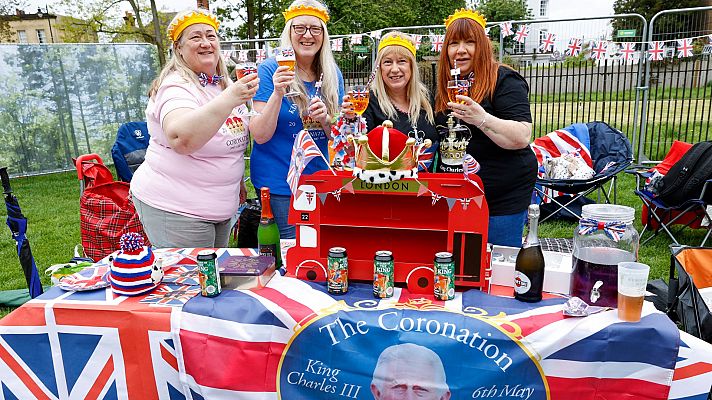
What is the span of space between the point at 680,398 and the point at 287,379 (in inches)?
48.2

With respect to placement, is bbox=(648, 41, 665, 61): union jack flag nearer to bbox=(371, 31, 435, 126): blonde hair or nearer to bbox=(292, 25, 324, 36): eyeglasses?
bbox=(371, 31, 435, 126): blonde hair

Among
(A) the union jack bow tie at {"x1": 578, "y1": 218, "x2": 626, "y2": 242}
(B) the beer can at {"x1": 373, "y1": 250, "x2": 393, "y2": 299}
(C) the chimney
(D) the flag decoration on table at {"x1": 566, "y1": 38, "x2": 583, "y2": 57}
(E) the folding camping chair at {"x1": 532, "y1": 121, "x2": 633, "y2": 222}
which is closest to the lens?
(A) the union jack bow tie at {"x1": 578, "y1": 218, "x2": 626, "y2": 242}

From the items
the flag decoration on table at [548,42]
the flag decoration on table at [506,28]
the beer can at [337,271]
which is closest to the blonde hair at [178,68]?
the beer can at [337,271]

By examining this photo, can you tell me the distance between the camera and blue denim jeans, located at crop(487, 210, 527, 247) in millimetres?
2219

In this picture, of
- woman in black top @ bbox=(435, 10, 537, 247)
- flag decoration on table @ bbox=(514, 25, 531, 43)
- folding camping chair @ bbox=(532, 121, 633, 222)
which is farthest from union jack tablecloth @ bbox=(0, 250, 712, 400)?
flag decoration on table @ bbox=(514, 25, 531, 43)

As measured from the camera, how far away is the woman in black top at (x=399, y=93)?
2217 mm

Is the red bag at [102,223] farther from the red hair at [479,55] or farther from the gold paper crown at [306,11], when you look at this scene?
the red hair at [479,55]

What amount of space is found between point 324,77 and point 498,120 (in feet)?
2.92

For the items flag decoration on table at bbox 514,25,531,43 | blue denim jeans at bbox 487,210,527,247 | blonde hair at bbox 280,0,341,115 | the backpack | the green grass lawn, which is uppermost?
flag decoration on table at bbox 514,25,531,43

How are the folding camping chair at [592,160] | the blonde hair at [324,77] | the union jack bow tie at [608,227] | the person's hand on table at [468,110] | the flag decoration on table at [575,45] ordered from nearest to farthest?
the union jack bow tie at [608,227] < the person's hand on table at [468,110] < the blonde hair at [324,77] < the folding camping chair at [592,160] < the flag decoration on table at [575,45]

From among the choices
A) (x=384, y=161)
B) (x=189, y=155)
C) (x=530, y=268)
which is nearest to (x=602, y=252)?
(x=530, y=268)

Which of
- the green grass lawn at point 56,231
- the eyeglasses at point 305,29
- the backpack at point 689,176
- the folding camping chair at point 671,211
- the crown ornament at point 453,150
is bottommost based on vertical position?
the green grass lawn at point 56,231

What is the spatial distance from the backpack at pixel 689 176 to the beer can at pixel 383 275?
3.36m

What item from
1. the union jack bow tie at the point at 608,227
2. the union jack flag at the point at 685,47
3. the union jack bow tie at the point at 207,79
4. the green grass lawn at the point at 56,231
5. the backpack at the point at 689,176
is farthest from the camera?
the union jack flag at the point at 685,47
